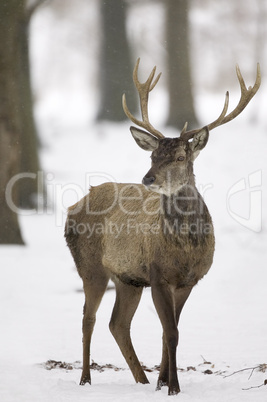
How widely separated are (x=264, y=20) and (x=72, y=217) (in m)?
18.4

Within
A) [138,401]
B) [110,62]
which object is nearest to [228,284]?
[138,401]

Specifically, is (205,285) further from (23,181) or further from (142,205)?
(23,181)

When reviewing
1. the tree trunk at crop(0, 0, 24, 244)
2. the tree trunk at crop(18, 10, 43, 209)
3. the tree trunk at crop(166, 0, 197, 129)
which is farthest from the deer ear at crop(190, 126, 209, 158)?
the tree trunk at crop(166, 0, 197, 129)

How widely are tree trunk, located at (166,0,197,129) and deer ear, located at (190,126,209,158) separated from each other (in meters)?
13.4

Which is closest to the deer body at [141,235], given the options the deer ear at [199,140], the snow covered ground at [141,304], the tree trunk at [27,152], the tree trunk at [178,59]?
the deer ear at [199,140]

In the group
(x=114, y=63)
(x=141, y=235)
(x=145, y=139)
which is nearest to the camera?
(x=141, y=235)

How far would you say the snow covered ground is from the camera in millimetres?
5789

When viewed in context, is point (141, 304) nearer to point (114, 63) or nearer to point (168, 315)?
point (168, 315)

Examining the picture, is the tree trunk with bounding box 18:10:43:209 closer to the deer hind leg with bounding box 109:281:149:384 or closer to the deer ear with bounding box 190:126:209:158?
the deer hind leg with bounding box 109:281:149:384

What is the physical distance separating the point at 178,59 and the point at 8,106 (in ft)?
33.4

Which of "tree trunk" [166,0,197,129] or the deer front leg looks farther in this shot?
"tree trunk" [166,0,197,129]

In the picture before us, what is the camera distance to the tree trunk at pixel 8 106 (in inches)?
423

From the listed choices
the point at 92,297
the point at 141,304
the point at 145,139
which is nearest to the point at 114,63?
the point at 141,304
